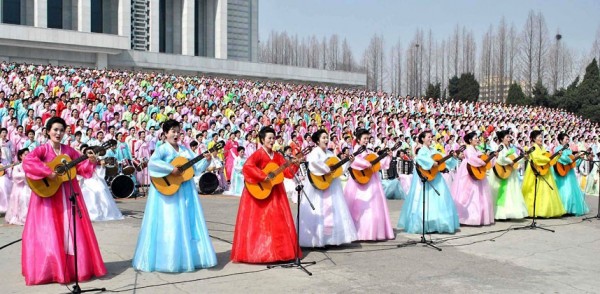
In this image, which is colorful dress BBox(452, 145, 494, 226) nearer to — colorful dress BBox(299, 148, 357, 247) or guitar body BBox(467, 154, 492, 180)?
guitar body BBox(467, 154, 492, 180)

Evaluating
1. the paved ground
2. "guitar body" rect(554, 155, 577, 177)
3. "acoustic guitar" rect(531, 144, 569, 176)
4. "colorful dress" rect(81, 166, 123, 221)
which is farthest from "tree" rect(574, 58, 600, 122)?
"colorful dress" rect(81, 166, 123, 221)

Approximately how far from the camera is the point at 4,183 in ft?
40.6

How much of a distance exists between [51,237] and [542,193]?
9.12 m

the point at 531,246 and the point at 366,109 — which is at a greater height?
the point at 366,109

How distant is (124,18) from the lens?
48.1 metres

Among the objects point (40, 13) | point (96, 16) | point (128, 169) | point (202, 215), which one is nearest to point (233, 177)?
point (128, 169)

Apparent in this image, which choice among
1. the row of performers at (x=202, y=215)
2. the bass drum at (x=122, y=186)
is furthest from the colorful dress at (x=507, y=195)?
the bass drum at (x=122, y=186)

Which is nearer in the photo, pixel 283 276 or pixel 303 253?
pixel 283 276

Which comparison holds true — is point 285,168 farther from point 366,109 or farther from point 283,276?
point 366,109

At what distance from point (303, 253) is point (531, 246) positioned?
3.36 m

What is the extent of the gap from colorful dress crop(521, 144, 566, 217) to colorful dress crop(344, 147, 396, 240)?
3871 mm

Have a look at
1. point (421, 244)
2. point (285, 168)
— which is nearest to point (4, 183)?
point (285, 168)

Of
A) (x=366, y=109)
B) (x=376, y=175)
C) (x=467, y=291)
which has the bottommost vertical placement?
(x=467, y=291)

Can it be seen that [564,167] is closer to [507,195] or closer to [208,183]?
[507,195]
